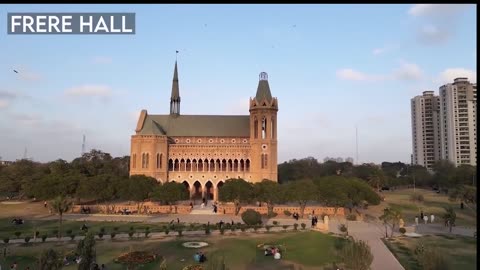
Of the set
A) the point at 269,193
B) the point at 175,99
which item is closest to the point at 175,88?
the point at 175,99

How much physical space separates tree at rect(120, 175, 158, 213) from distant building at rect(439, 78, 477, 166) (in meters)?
92.8

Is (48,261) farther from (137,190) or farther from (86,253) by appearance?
(137,190)

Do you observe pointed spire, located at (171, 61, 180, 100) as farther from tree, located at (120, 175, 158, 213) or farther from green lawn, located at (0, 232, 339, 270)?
green lawn, located at (0, 232, 339, 270)

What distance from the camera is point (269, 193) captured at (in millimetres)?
47562

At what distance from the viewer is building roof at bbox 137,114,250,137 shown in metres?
71.7

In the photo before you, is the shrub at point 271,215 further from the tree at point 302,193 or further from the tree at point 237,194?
the tree at point 237,194

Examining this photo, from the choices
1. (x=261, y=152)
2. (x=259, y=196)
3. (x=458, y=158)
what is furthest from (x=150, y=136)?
(x=458, y=158)

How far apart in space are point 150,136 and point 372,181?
44363 mm

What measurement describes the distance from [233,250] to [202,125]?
4771cm

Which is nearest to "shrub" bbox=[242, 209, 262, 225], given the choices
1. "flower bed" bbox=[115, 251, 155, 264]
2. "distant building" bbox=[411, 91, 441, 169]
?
"flower bed" bbox=[115, 251, 155, 264]

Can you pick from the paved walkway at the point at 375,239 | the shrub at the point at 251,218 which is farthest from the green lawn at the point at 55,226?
the paved walkway at the point at 375,239

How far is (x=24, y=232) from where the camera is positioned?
113 feet

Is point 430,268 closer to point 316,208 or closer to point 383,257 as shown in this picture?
point 383,257

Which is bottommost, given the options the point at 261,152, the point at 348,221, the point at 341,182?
the point at 348,221
